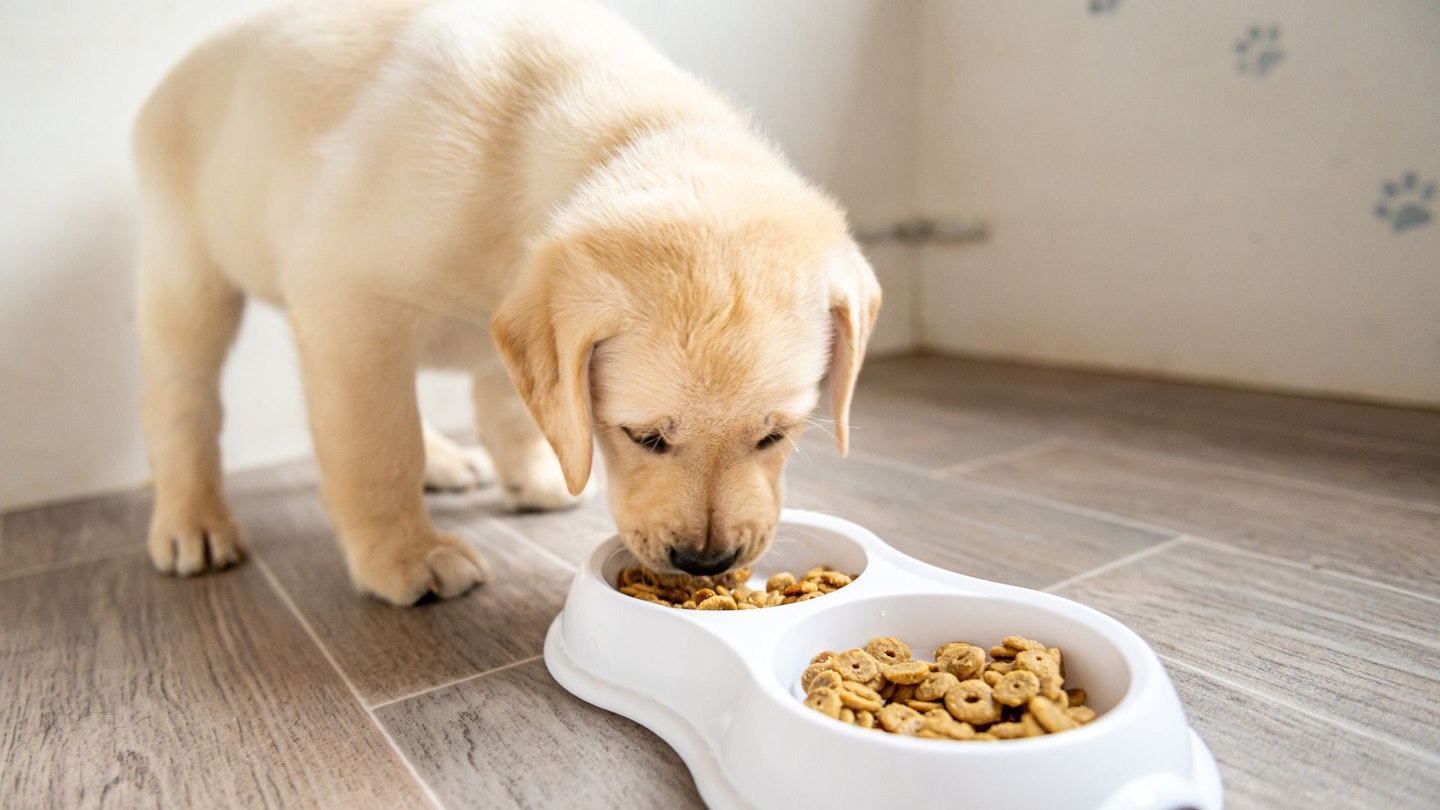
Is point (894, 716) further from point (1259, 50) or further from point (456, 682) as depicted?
point (1259, 50)

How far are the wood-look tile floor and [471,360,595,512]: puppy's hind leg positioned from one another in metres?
0.06

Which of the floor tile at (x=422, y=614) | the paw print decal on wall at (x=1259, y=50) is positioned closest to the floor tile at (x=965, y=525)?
the floor tile at (x=422, y=614)

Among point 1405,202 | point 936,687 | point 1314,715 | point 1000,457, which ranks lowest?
point 1000,457

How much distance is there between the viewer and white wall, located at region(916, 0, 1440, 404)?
106 inches

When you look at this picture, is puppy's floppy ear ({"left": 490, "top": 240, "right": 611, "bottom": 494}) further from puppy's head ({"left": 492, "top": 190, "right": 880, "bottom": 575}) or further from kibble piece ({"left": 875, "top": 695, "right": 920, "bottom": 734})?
kibble piece ({"left": 875, "top": 695, "right": 920, "bottom": 734})

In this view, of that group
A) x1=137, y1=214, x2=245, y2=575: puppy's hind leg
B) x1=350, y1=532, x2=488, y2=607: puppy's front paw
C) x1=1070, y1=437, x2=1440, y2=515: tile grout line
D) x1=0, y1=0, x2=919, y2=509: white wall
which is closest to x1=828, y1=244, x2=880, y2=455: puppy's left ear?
x1=350, y1=532, x2=488, y2=607: puppy's front paw

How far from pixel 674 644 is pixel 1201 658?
2.39 feet

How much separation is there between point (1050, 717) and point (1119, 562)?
84 centimetres

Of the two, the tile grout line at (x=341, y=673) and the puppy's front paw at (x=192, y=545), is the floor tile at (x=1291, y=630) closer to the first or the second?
the tile grout line at (x=341, y=673)

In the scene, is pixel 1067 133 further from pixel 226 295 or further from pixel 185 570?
pixel 185 570

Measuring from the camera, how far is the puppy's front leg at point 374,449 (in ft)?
5.52

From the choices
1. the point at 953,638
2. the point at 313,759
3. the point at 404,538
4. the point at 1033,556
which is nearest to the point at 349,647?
the point at 404,538

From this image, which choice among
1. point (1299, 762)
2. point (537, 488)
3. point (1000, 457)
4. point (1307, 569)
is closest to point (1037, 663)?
point (1299, 762)

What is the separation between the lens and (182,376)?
6.84ft
